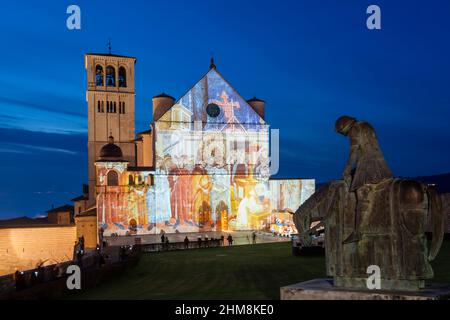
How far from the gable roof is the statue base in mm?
51520

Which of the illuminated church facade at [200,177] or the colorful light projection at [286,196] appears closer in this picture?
the illuminated church facade at [200,177]

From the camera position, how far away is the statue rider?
30.7 ft

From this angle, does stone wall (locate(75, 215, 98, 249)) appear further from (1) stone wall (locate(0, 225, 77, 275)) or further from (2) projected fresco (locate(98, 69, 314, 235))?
(2) projected fresco (locate(98, 69, 314, 235))

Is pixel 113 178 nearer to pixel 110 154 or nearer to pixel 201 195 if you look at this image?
pixel 110 154

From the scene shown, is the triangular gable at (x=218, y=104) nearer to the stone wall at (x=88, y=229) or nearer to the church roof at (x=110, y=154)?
the church roof at (x=110, y=154)

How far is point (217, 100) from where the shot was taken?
6194 cm

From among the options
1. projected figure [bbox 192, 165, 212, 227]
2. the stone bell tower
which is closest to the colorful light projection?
projected figure [bbox 192, 165, 212, 227]

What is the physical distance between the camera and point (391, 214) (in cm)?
901

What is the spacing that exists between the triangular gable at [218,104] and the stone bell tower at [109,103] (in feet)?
58.3

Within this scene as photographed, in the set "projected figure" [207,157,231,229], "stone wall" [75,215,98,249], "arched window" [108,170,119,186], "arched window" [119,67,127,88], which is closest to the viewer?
"arched window" [108,170,119,186]

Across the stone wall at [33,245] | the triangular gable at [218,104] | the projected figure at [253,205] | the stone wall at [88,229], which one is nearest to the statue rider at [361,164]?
the triangular gable at [218,104]

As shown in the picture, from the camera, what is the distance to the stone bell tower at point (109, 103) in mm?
74375
